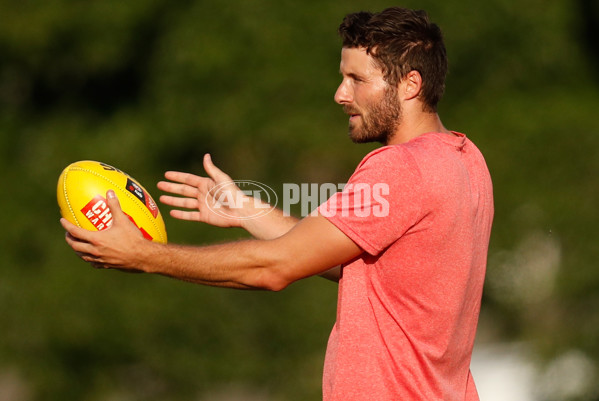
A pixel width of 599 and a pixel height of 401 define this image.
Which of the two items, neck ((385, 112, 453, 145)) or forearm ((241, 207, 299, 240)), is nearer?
neck ((385, 112, 453, 145))

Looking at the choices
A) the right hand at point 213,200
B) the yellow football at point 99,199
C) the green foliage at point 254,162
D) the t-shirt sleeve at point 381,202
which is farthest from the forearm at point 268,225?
the green foliage at point 254,162

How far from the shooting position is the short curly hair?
312cm

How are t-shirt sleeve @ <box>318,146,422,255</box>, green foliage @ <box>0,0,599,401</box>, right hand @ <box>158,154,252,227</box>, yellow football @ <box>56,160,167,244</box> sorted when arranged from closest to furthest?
t-shirt sleeve @ <box>318,146,422,255</box> → yellow football @ <box>56,160,167,244</box> → right hand @ <box>158,154,252,227</box> → green foliage @ <box>0,0,599,401</box>

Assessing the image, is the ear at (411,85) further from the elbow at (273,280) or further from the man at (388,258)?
the elbow at (273,280)

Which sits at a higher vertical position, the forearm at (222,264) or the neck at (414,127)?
the neck at (414,127)

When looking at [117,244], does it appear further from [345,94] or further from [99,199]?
[345,94]

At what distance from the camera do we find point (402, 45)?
10.3 feet

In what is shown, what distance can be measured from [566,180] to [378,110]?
5608 mm

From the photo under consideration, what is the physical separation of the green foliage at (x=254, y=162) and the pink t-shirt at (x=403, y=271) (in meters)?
5.39

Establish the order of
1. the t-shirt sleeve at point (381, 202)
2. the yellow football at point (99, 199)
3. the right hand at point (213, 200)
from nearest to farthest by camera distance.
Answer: the t-shirt sleeve at point (381, 202), the yellow football at point (99, 199), the right hand at point (213, 200)

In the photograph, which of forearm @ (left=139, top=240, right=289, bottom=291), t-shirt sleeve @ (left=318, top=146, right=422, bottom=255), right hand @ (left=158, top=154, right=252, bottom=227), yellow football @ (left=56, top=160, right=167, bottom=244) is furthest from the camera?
right hand @ (left=158, top=154, right=252, bottom=227)

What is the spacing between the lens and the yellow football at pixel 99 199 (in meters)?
3.38

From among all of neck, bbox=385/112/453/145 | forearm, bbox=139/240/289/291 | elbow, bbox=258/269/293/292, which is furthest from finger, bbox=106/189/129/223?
neck, bbox=385/112/453/145

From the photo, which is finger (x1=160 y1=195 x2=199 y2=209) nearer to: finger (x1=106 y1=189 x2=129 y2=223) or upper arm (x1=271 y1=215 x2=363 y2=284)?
finger (x1=106 y1=189 x2=129 y2=223)
